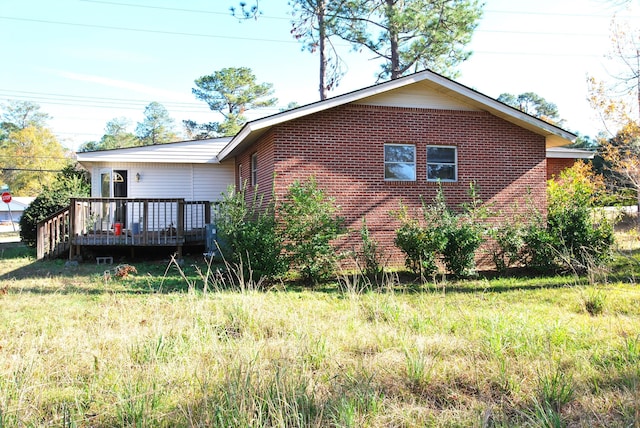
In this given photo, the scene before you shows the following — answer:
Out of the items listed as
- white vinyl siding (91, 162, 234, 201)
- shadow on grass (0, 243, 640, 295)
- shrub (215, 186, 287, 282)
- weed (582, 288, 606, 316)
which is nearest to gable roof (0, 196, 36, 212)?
Answer: white vinyl siding (91, 162, 234, 201)

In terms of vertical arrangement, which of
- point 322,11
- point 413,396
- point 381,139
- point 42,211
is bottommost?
point 413,396

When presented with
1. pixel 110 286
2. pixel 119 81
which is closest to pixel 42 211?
pixel 110 286

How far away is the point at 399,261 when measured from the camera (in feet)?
40.4

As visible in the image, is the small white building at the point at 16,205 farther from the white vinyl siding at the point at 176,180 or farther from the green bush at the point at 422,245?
the green bush at the point at 422,245

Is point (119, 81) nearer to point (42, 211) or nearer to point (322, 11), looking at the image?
point (322, 11)

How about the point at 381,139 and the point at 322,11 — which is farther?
the point at 322,11

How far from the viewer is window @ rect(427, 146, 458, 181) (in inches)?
501

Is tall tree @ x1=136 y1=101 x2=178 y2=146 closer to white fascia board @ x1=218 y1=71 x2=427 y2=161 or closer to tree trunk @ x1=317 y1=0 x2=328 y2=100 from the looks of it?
tree trunk @ x1=317 y1=0 x2=328 y2=100

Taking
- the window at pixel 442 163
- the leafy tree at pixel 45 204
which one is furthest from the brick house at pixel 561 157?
the leafy tree at pixel 45 204

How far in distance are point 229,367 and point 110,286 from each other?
6.20m

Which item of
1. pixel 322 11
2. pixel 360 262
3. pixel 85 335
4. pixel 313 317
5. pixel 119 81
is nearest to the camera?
pixel 85 335

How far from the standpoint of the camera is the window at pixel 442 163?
12734 millimetres

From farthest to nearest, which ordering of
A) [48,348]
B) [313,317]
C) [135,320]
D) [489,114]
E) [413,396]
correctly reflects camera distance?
1. [489,114]
2. [313,317]
3. [135,320]
4. [48,348]
5. [413,396]

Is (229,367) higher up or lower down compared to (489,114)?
lower down
